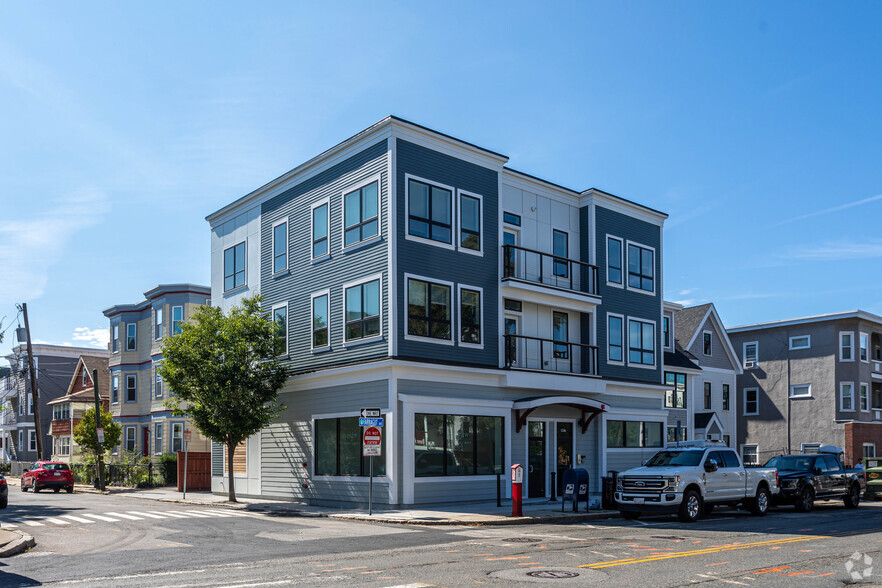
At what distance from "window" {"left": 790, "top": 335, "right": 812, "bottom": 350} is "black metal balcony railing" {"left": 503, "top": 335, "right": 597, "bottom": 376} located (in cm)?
2685

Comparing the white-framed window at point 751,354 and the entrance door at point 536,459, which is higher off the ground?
the white-framed window at point 751,354

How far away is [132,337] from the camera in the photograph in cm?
4966

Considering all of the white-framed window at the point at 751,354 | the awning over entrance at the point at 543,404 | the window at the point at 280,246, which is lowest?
the awning over entrance at the point at 543,404

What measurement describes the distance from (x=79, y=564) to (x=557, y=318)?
19719 mm

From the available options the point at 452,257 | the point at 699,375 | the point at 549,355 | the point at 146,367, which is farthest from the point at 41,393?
the point at 452,257

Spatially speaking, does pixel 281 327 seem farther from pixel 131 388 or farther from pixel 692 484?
pixel 131 388

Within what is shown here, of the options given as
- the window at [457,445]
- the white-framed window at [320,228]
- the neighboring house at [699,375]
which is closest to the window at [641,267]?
the neighboring house at [699,375]

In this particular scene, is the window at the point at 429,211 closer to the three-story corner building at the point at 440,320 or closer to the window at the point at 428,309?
the three-story corner building at the point at 440,320

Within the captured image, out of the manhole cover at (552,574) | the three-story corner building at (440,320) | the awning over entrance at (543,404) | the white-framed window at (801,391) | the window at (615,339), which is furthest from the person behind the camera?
the white-framed window at (801,391)

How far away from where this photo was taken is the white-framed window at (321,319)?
26.6 meters

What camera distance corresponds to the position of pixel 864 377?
49.4 metres

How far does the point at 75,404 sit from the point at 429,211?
43268mm

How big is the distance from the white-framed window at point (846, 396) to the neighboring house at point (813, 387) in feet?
0.18

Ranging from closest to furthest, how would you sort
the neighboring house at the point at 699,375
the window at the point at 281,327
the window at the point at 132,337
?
the window at the point at 281,327 < the neighboring house at the point at 699,375 < the window at the point at 132,337
